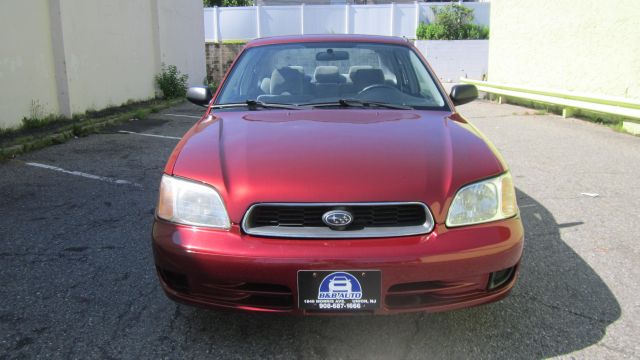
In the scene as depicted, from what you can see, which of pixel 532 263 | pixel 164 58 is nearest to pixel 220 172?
pixel 532 263

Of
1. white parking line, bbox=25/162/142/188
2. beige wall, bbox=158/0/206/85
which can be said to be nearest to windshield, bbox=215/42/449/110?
white parking line, bbox=25/162/142/188

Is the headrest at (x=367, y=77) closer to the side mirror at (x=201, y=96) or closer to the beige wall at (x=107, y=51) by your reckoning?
the side mirror at (x=201, y=96)

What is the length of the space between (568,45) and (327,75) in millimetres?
9562

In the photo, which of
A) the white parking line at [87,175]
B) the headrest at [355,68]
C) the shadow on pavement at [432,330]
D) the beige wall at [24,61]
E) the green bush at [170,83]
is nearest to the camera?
the shadow on pavement at [432,330]

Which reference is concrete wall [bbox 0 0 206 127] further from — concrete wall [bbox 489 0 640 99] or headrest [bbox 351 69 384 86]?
concrete wall [bbox 489 0 640 99]

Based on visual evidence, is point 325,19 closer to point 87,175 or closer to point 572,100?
point 572,100

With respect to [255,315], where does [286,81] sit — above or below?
above

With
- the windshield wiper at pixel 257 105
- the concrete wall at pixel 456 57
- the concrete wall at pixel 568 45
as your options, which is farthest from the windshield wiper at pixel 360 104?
the concrete wall at pixel 456 57

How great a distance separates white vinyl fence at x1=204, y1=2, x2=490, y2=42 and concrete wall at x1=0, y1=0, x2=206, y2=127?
1253cm

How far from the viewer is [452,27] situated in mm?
27531

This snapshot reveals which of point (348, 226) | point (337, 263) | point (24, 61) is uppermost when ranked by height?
point (24, 61)

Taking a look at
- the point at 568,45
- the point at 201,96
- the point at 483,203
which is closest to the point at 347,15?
the point at 568,45

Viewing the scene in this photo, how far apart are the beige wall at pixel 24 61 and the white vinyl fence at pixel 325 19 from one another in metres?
19.3

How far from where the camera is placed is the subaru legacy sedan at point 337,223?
2332 millimetres
